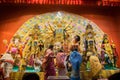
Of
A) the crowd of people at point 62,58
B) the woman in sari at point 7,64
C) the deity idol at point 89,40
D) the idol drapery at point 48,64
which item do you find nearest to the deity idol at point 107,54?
the crowd of people at point 62,58

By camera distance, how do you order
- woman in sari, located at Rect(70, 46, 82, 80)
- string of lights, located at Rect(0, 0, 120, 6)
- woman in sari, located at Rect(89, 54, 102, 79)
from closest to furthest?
woman in sari, located at Rect(70, 46, 82, 80) → woman in sari, located at Rect(89, 54, 102, 79) → string of lights, located at Rect(0, 0, 120, 6)

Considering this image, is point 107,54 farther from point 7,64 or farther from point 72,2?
point 7,64

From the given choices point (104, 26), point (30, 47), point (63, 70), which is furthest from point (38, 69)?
point (104, 26)

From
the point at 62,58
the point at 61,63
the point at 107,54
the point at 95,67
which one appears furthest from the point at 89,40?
the point at 61,63

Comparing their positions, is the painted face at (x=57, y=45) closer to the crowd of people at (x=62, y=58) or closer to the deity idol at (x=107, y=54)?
the crowd of people at (x=62, y=58)

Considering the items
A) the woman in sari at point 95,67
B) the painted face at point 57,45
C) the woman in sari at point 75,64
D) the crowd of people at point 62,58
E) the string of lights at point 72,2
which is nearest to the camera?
the woman in sari at point 75,64

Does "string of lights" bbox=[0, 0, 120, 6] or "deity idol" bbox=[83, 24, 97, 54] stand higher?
"string of lights" bbox=[0, 0, 120, 6]

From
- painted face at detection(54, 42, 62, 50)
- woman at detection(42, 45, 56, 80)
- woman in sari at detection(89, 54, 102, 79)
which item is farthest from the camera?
painted face at detection(54, 42, 62, 50)

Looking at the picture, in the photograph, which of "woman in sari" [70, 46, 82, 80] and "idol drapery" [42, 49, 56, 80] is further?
"idol drapery" [42, 49, 56, 80]

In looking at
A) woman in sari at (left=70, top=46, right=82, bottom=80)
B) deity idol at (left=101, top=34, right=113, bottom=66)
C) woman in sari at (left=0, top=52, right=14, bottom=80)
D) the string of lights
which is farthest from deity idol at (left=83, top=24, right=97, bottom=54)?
woman in sari at (left=0, top=52, right=14, bottom=80)

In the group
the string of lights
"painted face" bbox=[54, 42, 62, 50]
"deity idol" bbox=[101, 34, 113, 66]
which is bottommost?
"deity idol" bbox=[101, 34, 113, 66]

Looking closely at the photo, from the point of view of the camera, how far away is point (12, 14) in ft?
27.1

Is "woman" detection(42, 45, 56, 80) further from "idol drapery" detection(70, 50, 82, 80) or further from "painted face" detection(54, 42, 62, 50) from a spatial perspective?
"painted face" detection(54, 42, 62, 50)

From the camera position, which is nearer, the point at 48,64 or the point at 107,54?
the point at 48,64
